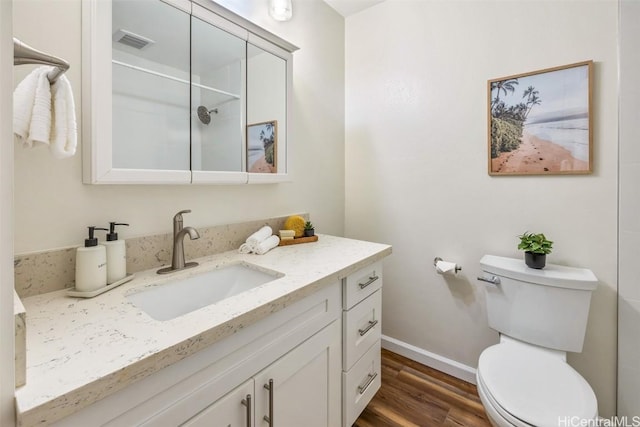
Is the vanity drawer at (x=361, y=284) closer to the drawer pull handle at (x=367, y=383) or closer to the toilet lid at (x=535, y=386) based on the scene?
the drawer pull handle at (x=367, y=383)

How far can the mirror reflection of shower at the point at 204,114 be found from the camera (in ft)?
4.06

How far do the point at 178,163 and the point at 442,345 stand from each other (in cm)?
183

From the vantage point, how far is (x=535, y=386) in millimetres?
1075

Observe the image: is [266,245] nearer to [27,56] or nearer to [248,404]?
[248,404]

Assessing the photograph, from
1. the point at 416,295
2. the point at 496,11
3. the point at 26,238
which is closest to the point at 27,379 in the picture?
the point at 26,238

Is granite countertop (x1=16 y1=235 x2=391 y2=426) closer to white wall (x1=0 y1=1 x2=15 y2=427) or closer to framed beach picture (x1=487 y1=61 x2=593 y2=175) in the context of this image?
white wall (x1=0 y1=1 x2=15 y2=427)

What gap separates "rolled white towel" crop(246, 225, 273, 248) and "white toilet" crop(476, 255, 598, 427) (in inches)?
43.2

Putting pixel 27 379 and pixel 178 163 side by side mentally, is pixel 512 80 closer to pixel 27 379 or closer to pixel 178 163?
pixel 178 163

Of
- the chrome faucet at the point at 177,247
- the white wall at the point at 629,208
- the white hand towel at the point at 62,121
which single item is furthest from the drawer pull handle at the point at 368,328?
the white hand towel at the point at 62,121

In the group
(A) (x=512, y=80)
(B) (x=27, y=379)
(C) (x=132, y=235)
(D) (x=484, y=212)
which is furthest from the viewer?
(D) (x=484, y=212)

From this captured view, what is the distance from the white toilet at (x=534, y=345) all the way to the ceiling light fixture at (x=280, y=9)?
1723 mm

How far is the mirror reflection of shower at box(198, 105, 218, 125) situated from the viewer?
1.24 metres

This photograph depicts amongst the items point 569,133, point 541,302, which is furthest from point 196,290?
point 569,133

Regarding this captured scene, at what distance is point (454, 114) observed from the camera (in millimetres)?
1706
